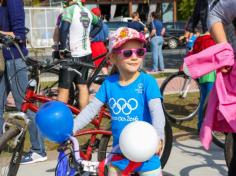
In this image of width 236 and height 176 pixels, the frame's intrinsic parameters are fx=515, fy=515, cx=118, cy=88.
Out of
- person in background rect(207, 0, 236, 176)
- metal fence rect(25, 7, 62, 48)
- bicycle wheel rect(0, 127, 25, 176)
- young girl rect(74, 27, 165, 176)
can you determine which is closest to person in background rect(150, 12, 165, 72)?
bicycle wheel rect(0, 127, 25, 176)

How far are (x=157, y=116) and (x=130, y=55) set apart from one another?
404 millimetres

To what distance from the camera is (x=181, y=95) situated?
322 inches

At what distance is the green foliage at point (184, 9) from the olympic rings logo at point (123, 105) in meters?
35.2

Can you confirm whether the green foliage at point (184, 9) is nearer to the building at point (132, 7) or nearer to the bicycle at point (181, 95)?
the building at point (132, 7)

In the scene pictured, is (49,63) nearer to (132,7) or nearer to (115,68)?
(115,68)

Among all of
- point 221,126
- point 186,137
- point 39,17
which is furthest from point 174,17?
point 221,126

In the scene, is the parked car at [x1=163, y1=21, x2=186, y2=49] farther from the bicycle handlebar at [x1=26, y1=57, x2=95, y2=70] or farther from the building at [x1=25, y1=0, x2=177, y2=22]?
the bicycle handlebar at [x1=26, y1=57, x2=95, y2=70]

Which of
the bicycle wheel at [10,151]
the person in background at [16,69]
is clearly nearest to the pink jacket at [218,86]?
the bicycle wheel at [10,151]

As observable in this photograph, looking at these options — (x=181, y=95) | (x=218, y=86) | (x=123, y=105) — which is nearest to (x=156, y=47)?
(x=181, y=95)

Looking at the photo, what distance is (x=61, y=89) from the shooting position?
6449 millimetres

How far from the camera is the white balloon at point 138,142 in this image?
2566mm

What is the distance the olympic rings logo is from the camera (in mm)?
3232

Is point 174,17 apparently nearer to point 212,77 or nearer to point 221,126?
point 212,77

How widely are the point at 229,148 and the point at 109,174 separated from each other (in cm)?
168
